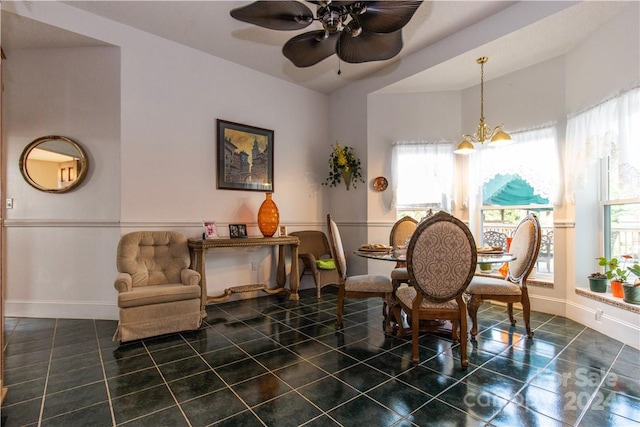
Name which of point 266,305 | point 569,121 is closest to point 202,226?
point 266,305

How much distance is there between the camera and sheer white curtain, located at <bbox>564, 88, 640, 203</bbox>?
254cm

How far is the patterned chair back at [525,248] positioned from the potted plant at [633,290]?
833 millimetres

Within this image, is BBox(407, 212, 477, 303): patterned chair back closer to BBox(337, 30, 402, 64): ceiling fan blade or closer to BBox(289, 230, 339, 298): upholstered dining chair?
BBox(337, 30, 402, 64): ceiling fan blade

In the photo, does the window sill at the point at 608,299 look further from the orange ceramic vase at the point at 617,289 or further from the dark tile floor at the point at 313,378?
Result: the dark tile floor at the point at 313,378

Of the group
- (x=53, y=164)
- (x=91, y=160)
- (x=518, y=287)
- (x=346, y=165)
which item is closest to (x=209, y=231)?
(x=91, y=160)

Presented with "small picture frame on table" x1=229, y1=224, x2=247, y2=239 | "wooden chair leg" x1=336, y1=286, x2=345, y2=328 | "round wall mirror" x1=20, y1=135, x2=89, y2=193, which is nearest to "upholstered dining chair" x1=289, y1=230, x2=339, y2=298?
"small picture frame on table" x1=229, y1=224, x2=247, y2=239

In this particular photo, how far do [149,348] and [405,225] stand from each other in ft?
9.42

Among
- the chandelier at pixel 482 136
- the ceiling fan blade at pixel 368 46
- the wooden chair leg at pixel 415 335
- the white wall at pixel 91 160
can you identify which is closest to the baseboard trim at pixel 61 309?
the white wall at pixel 91 160

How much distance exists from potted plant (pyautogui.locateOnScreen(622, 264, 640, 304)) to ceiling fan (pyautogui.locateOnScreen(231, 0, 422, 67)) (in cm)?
277

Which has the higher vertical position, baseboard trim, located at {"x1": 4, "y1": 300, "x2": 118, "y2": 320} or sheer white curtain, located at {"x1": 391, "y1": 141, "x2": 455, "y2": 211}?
sheer white curtain, located at {"x1": 391, "y1": 141, "x2": 455, "y2": 211}

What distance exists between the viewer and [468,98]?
4398mm

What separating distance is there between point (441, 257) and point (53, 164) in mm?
4058

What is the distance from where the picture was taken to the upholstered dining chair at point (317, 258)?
4.26m

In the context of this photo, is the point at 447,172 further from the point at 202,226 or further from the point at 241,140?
the point at 202,226
